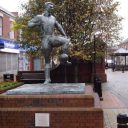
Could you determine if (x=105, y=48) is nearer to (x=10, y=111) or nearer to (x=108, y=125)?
(x=108, y=125)

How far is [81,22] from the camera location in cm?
2838

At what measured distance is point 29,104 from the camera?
34.7 ft

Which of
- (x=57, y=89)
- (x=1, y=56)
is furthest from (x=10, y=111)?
(x=1, y=56)

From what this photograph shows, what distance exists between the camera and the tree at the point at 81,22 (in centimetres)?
2786

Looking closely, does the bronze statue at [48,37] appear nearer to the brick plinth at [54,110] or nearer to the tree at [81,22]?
the brick plinth at [54,110]

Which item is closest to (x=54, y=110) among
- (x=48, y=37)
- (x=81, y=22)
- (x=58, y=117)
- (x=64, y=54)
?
(x=58, y=117)

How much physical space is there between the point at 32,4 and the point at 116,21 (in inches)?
241

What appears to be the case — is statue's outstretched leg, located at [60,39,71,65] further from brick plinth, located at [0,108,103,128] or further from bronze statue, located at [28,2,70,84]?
brick plinth, located at [0,108,103,128]

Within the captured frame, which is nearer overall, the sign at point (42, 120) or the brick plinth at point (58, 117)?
the brick plinth at point (58, 117)

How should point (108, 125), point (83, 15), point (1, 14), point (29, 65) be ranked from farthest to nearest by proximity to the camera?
point (29, 65)
point (1, 14)
point (83, 15)
point (108, 125)

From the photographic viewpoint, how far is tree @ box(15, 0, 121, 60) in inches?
1097

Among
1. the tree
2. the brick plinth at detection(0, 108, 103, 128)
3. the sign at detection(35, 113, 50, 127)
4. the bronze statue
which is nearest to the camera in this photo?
the brick plinth at detection(0, 108, 103, 128)

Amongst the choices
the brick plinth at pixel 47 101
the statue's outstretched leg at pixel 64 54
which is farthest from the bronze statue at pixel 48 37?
A: the brick plinth at pixel 47 101

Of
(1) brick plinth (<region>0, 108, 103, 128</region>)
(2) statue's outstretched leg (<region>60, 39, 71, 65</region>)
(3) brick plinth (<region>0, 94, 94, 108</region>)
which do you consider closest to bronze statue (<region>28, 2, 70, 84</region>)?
(2) statue's outstretched leg (<region>60, 39, 71, 65</region>)
